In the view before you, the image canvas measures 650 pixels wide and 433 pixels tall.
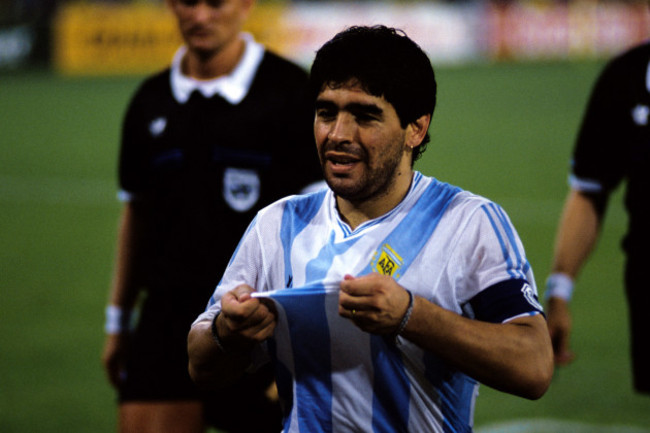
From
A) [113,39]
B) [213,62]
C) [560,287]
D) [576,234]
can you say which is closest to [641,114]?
[576,234]

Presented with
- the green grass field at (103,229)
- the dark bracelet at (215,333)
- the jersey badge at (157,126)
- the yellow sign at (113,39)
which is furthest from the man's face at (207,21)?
the yellow sign at (113,39)

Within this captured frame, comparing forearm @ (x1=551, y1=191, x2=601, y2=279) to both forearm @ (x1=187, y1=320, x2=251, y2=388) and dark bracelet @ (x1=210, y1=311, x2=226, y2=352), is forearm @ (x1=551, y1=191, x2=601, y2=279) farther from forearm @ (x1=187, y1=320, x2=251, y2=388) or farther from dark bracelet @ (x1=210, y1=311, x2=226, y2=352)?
dark bracelet @ (x1=210, y1=311, x2=226, y2=352)

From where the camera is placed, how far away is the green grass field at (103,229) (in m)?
6.54

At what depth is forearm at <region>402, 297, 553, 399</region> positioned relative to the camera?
2.42 m

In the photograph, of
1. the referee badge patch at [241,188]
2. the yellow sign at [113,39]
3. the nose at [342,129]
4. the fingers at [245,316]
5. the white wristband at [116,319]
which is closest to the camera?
the fingers at [245,316]

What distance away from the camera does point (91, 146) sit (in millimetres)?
16375

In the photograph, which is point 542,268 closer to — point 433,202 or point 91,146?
point 433,202

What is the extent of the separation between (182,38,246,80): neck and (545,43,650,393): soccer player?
4.77ft

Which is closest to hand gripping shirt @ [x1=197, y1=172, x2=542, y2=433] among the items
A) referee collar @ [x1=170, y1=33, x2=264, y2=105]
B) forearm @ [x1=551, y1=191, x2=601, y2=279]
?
referee collar @ [x1=170, y1=33, x2=264, y2=105]

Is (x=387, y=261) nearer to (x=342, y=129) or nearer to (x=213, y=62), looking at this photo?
(x=342, y=129)

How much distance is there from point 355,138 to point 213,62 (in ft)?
5.99

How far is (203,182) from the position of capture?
415 cm

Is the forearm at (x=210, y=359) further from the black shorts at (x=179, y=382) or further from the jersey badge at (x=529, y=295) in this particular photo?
the black shorts at (x=179, y=382)

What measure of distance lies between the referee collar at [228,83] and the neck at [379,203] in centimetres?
152
